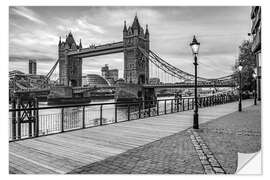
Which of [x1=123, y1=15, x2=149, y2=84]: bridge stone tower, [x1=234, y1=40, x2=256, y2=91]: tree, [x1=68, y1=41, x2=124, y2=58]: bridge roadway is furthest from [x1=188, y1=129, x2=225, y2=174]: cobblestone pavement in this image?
[x1=123, y1=15, x2=149, y2=84]: bridge stone tower

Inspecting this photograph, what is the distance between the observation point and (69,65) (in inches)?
1753

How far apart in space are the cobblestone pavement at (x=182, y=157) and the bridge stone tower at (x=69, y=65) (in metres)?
37.3

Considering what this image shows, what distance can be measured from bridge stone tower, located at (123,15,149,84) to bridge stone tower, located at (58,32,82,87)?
344 inches

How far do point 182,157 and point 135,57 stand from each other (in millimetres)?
38474

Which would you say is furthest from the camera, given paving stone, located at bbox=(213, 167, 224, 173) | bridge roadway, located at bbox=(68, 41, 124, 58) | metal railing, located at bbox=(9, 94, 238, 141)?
bridge roadway, located at bbox=(68, 41, 124, 58)

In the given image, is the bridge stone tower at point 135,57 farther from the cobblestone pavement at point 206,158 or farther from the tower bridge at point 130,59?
the cobblestone pavement at point 206,158

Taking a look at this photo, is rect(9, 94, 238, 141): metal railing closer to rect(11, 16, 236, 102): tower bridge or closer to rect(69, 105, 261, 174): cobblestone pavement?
rect(69, 105, 261, 174): cobblestone pavement

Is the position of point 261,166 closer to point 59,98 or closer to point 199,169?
point 199,169

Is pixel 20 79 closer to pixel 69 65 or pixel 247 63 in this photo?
pixel 247 63

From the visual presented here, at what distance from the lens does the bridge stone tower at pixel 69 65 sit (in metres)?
43.2

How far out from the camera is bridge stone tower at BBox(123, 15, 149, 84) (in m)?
41.3

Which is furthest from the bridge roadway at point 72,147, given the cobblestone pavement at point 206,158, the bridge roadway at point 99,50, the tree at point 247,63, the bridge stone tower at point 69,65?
the bridge stone tower at point 69,65

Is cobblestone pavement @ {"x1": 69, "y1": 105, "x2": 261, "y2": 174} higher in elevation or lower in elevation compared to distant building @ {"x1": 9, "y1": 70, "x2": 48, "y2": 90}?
lower

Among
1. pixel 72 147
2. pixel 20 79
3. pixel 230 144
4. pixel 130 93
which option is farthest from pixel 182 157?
pixel 130 93
